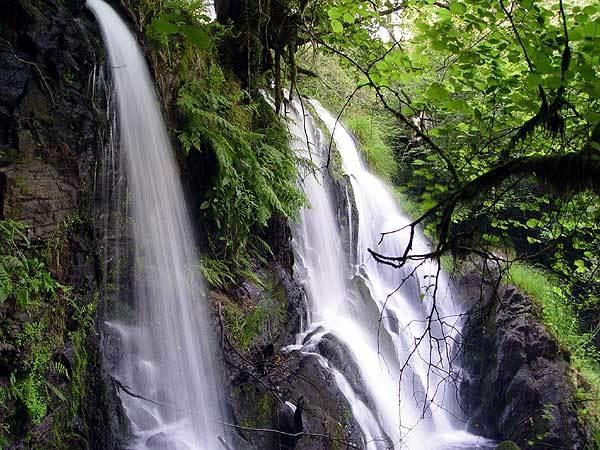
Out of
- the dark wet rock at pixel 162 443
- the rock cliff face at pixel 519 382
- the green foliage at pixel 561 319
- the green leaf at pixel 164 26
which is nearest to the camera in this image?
the green leaf at pixel 164 26

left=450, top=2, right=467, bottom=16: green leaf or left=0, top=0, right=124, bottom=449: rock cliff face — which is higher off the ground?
left=450, top=2, right=467, bottom=16: green leaf

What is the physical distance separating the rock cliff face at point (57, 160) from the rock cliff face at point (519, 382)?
4672mm

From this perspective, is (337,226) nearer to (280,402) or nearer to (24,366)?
(280,402)

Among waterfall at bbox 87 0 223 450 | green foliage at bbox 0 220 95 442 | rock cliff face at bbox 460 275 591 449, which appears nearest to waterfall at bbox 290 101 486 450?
rock cliff face at bbox 460 275 591 449

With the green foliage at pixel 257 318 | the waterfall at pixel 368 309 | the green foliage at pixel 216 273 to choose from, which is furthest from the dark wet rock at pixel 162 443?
the waterfall at pixel 368 309

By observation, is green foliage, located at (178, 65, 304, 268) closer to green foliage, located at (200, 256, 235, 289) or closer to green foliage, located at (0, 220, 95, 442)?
green foliage, located at (200, 256, 235, 289)

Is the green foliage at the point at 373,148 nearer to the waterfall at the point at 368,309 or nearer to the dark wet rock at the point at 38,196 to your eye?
the waterfall at the point at 368,309

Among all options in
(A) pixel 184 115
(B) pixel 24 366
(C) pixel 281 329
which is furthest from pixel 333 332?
(B) pixel 24 366

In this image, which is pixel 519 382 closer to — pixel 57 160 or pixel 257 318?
pixel 257 318

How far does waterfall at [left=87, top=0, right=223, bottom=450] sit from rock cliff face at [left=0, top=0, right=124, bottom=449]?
41 centimetres

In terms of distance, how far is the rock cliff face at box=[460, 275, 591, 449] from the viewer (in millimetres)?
6457

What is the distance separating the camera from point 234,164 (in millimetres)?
5523

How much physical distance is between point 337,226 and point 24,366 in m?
5.78

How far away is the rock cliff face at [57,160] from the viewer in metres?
3.26
